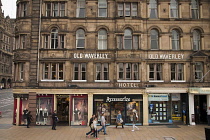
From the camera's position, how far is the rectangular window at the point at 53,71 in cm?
2166

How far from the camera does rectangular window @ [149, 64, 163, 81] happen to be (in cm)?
2206

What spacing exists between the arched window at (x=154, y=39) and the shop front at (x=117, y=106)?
5724 mm

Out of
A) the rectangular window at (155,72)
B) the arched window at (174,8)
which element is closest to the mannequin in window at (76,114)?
the rectangular window at (155,72)

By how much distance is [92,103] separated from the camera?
21.2 metres

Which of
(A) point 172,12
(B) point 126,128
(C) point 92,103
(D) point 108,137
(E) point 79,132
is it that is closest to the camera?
(D) point 108,137

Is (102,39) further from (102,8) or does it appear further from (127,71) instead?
(127,71)

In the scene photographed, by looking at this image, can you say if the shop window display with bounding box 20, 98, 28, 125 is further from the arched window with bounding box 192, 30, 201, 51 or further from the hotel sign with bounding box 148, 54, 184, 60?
the arched window with bounding box 192, 30, 201, 51

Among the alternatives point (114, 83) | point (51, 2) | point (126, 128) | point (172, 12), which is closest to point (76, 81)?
point (114, 83)

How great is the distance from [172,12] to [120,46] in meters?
7.28

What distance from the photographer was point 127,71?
21812 mm

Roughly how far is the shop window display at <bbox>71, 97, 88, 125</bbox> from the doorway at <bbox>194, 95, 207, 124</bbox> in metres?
12.3

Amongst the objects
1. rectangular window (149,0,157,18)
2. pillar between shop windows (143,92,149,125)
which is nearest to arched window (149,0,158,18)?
rectangular window (149,0,157,18)

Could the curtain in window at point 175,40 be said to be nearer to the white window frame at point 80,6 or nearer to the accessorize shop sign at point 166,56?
the accessorize shop sign at point 166,56

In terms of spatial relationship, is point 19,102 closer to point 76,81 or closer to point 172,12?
point 76,81
